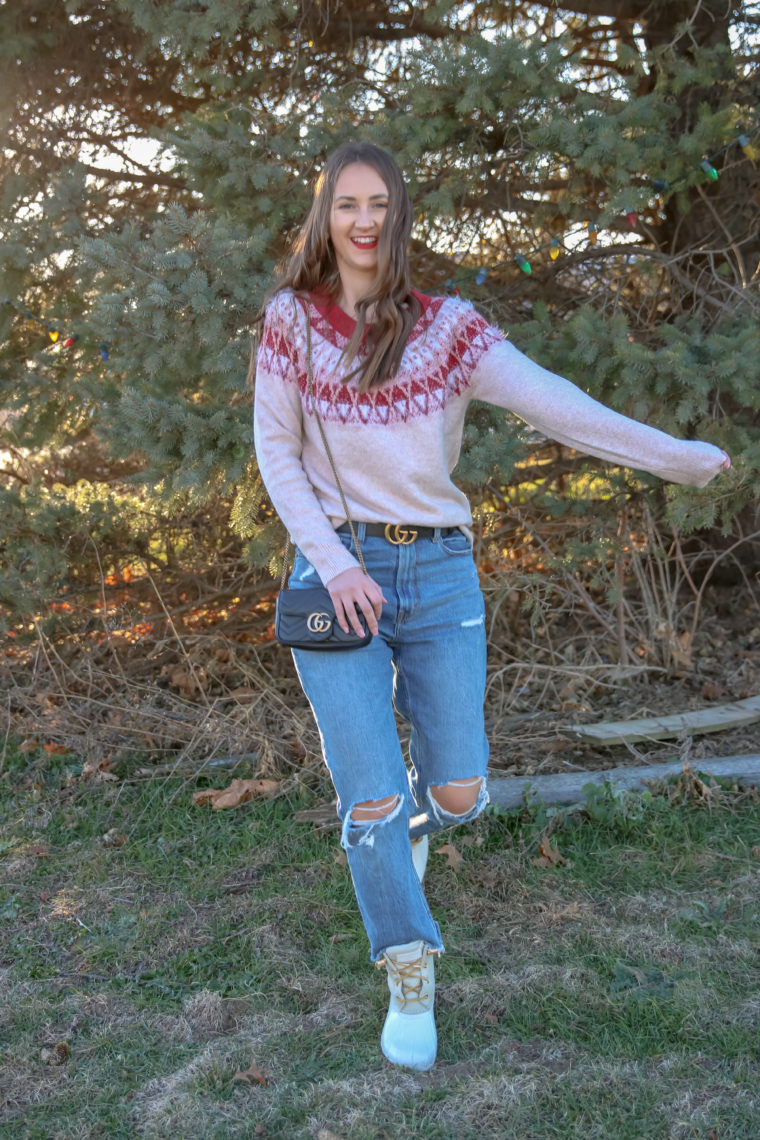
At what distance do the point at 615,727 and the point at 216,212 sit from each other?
282cm

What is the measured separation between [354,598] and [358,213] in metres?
0.95

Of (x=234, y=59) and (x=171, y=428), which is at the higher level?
(x=234, y=59)

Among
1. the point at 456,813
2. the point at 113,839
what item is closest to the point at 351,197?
the point at 456,813

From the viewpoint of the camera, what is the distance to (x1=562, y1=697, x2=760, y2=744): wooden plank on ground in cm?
428

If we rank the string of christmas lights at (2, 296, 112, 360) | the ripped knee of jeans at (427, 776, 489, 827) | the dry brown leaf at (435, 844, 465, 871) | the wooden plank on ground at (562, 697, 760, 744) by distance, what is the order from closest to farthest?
the ripped knee of jeans at (427, 776, 489, 827)
the dry brown leaf at (435, 844, 465, 871)
the wooden plank on ground at (562, 697, 760, 744)
the string of christmas lights at (2, 296, 112, 360)

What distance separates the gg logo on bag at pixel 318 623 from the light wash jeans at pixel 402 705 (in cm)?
8

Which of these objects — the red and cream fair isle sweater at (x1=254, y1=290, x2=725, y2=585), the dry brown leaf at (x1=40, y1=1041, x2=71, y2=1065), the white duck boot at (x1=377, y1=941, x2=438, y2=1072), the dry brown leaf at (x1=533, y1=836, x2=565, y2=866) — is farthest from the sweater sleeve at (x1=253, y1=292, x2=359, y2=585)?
the dry brown leaf at (x1=533, y1=836, x2=565, y2=866)

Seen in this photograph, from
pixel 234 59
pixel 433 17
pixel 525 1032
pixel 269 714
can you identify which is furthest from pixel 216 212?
pixel 525 1032

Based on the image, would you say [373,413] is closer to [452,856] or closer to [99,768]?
[452,856]

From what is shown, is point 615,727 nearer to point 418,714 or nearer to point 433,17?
point 418,714

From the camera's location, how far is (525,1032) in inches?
101

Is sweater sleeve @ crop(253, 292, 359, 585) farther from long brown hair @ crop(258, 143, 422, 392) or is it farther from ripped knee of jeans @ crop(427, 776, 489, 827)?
ripped knee of jeans @ crop(427, 776, 489, 827)

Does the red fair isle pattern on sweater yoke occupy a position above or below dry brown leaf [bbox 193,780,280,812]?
above

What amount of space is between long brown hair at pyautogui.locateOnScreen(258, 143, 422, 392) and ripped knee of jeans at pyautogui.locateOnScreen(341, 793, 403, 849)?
40.0 inches
